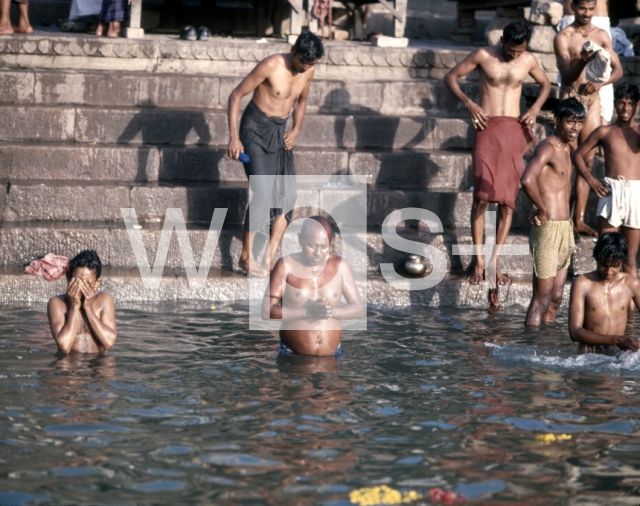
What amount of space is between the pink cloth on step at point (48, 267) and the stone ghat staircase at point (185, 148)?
0.10m

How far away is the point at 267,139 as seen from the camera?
27.9 feet

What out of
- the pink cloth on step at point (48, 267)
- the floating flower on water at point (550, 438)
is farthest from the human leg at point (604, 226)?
the pink cloth on step at point (48, 267)

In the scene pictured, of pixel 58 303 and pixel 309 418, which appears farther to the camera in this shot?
pixel 58 303

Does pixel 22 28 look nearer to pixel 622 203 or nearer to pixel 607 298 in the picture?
pixel 622 203

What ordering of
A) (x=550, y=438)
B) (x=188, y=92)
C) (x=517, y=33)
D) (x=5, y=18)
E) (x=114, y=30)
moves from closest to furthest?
(x=550, y=438), (x=517, y=33), (x=188, y=92), (x=5, y=18), (x=114, y=30)

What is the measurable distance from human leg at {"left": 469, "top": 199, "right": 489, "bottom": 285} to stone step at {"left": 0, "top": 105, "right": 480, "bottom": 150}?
77.4 inches

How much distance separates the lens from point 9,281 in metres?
7.93

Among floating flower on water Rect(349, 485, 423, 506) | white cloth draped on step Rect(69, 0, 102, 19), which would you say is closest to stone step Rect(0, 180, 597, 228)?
white cloth draped on step Rect(69, 0, 102, 19)

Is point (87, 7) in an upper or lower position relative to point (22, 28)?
upper

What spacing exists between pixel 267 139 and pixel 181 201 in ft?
3.96

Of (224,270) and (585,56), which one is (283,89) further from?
(585,56)

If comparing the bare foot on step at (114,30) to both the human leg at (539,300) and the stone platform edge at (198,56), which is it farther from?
the human leg at (539,300)

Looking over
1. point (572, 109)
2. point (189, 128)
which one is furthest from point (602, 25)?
point (189, 128)

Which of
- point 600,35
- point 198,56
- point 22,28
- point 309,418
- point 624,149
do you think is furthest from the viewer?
point 22,28
